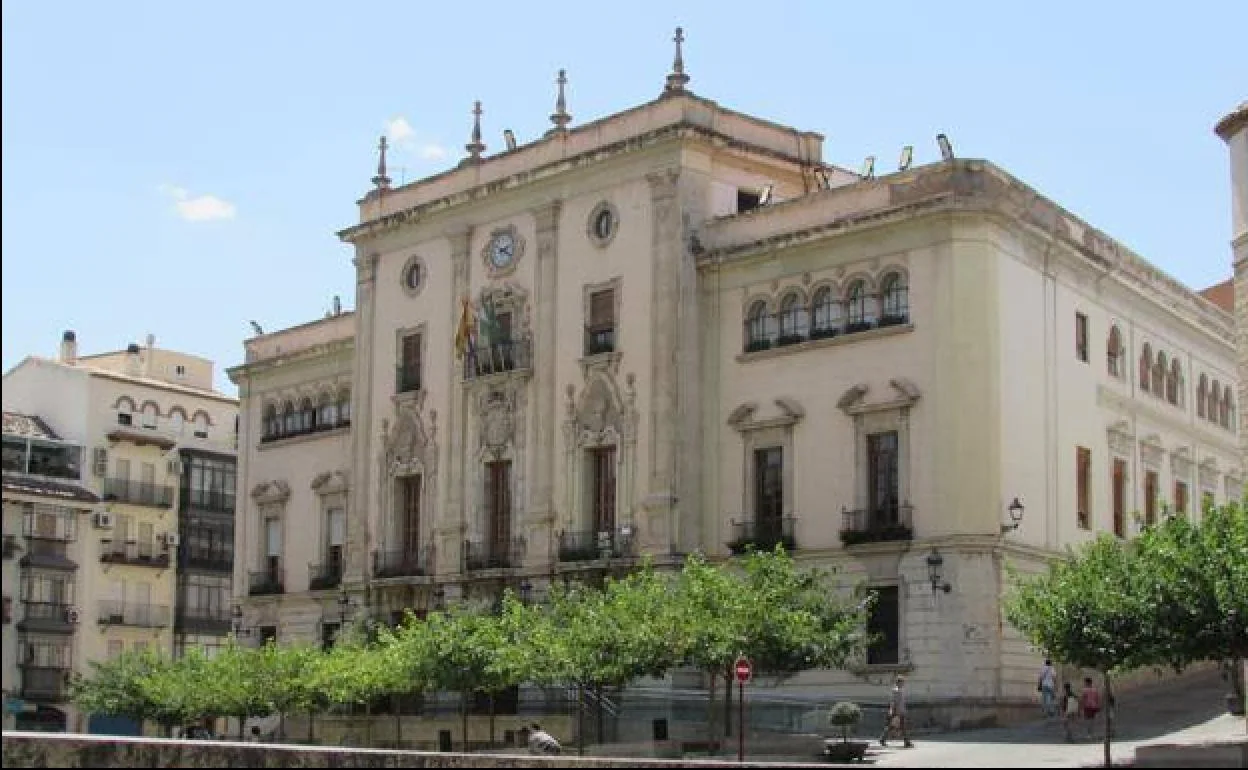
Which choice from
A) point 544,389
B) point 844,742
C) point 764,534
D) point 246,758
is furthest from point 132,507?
point 246,758

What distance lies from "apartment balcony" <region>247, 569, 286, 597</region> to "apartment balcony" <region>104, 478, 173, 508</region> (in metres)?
13.4

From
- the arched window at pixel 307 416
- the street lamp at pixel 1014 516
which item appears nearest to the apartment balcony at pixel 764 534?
the street lamp at pixel 1014 516

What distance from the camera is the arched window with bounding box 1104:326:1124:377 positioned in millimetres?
45812

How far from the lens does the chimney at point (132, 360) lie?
76.4m

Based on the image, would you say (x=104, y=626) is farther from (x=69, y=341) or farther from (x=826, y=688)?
(x=826, y=688)

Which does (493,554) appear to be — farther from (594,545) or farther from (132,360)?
(132,360)

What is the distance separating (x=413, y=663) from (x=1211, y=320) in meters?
21.7

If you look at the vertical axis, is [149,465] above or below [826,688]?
above

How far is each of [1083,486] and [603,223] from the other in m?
12.2

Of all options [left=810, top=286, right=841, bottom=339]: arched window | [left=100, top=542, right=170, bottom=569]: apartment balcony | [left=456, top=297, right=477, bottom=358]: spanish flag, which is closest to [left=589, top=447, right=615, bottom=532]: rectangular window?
[left=456, top=297, right=477, bottom=358]: spanish flag

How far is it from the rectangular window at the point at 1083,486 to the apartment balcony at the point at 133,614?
120 feet

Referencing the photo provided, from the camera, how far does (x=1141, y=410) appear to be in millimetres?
47062

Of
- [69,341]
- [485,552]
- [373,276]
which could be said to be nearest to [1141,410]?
[485,552]

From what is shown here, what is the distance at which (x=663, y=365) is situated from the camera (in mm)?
45062
